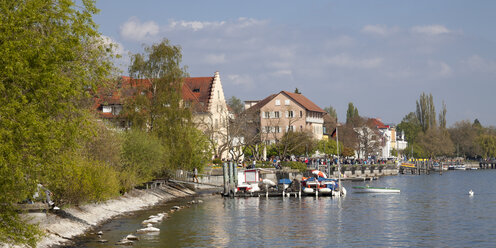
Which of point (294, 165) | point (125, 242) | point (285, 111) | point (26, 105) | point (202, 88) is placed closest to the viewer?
point (26, 105)

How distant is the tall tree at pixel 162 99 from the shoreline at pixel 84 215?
6.02m

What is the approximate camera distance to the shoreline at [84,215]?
33.6 m

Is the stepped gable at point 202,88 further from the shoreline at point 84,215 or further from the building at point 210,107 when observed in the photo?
the shoreline at point 84,215

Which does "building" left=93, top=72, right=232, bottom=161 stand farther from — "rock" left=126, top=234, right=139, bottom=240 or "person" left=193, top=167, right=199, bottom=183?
"rock" left=126, top=234, right=139, bottom=240

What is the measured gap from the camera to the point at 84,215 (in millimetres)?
42875

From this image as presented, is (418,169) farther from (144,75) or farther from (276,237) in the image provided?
(276,237)

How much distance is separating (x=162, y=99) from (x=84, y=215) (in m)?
24.0

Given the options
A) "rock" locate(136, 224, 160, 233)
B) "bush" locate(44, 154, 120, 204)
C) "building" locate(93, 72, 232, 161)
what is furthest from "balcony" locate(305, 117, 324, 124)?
Answer: "rock" locate(136, 224, 160, 233)

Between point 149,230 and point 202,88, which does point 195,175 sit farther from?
point 202,88

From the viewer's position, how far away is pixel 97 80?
3281cm

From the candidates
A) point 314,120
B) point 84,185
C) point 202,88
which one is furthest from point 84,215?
point 314,120

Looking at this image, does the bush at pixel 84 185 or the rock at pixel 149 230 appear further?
the bush at pixel 84 185

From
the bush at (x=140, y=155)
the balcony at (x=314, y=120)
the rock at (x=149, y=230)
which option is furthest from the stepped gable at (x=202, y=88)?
the rock at (x=149, y=230)

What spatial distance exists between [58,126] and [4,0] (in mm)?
5193
